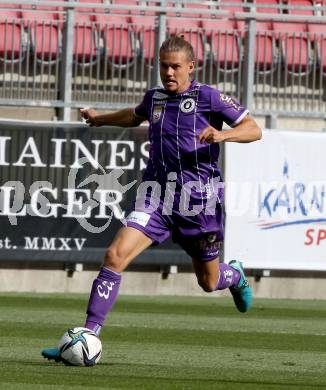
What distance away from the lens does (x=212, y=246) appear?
9266mm

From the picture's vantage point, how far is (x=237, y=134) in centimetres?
851

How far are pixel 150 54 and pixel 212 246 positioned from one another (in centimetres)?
804

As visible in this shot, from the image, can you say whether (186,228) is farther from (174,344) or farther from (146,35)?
(146,35)

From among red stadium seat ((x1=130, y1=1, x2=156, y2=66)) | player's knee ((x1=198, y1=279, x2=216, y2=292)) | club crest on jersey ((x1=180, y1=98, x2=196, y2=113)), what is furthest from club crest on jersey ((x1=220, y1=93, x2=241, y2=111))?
red stadium seat ((x1=130, y1=1, x2=156, y2=66))

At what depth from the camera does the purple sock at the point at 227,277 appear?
9727mm

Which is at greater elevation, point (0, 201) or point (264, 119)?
point (264, 119)

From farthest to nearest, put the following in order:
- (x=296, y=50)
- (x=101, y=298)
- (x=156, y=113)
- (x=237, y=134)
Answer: (x=296, y=50), (x=156, y=113), (x=237, y=134), (x=101, y=298)

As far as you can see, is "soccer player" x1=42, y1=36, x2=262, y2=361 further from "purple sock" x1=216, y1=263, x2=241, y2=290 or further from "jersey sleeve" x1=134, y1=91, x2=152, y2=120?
"purple sock" x1=216, y1=263, x2=241, y2=290

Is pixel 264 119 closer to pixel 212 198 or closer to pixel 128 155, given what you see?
pixel 128 155

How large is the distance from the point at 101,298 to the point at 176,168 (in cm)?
106

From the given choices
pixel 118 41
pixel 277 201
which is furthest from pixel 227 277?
pixel 118 41

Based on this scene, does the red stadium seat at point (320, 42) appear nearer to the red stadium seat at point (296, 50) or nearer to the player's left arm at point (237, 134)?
the red stadium seat at point (296, 50)

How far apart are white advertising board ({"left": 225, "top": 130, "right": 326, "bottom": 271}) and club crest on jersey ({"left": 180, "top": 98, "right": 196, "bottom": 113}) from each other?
7251mm

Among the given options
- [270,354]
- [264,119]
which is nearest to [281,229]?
[264,119]
